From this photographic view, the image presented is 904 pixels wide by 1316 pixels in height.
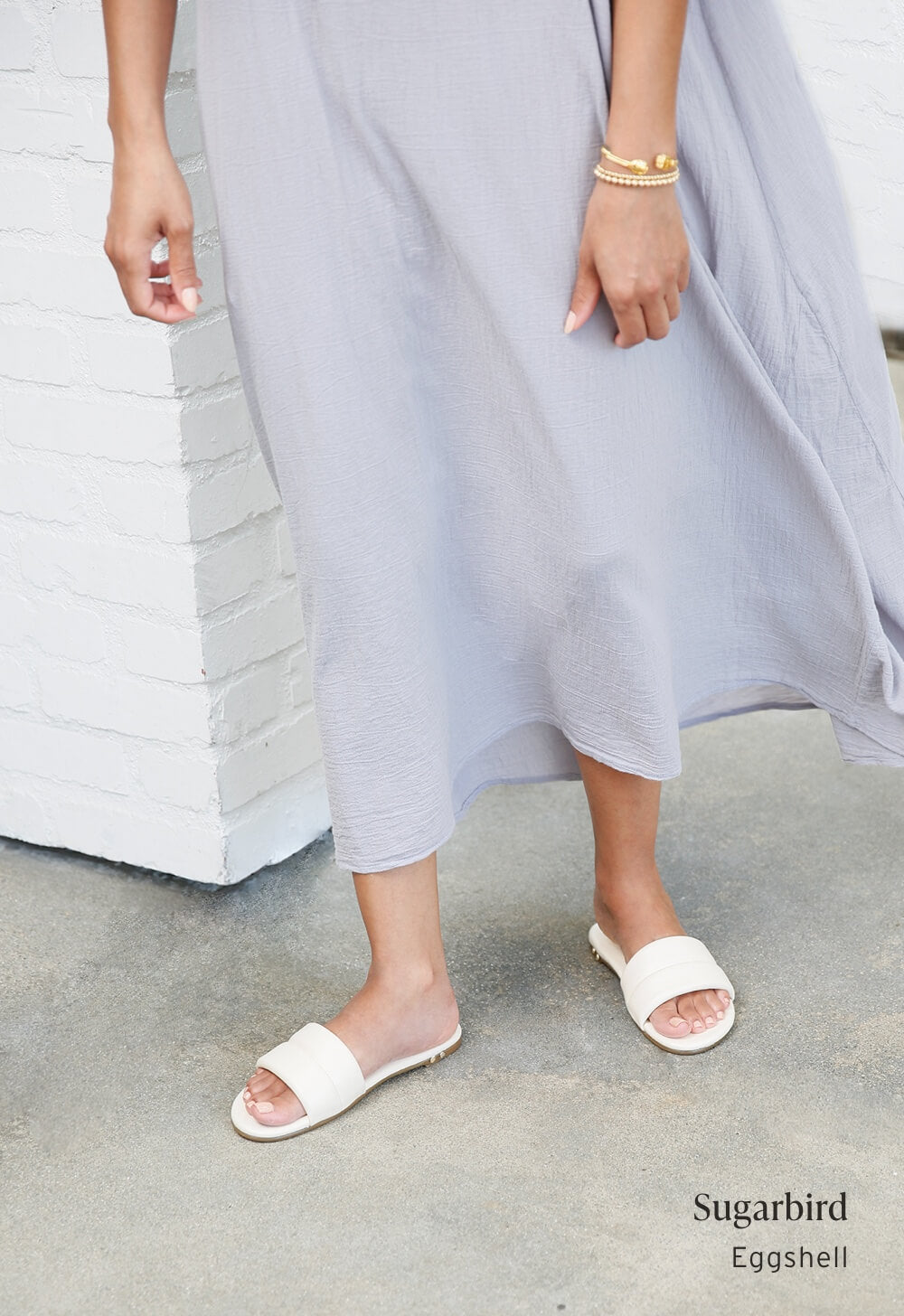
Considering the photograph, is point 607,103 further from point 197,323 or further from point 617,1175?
point 617,1175

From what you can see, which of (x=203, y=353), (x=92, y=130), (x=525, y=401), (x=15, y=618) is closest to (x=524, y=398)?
(x=525, y=401)

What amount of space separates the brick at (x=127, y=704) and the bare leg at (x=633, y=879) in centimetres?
45

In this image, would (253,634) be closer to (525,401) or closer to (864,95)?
(525,401)

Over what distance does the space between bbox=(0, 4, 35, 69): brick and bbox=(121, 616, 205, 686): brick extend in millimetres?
583

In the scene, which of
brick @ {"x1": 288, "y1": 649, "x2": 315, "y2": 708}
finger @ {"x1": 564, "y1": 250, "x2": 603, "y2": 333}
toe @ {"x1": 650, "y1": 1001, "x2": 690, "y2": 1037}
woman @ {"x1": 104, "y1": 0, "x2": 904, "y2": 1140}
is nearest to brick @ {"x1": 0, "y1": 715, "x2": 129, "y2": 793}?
brick @ {"x1": 288, "y1": 649, "x2": 315, "y2": 708}

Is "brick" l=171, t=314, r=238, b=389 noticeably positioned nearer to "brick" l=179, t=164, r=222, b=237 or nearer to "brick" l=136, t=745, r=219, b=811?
"brick" l=179, t=164, r=222, b=237

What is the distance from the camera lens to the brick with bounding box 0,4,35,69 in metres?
1.37

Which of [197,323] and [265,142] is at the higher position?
[265,142]

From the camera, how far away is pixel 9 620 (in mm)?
1650

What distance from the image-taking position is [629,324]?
111 centimetres

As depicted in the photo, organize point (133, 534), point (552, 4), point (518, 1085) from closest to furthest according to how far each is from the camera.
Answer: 1. point (552, 4)
2. point (518, 1085)
3. point (133, 534)

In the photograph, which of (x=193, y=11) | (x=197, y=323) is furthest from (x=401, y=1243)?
(x=193, y=11)

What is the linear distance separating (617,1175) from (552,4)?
3.17 feet

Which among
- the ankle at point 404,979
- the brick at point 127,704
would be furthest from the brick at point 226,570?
the ankle at point 404,979
